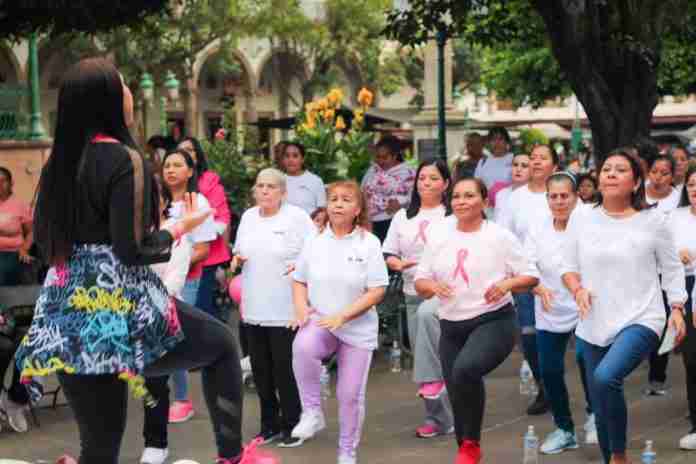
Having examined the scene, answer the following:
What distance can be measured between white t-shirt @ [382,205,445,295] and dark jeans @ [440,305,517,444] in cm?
160

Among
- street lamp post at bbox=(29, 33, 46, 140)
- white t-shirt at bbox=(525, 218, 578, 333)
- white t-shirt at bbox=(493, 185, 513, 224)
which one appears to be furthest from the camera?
street lamp post at bbox=(29, 33, 46, 140)

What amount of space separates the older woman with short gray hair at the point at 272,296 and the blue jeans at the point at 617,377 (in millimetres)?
2210

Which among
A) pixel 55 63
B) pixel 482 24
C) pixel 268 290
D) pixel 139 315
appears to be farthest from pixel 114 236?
pixel 55 63

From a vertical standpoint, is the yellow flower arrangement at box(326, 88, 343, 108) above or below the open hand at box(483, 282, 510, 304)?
above

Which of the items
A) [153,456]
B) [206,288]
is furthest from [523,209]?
[153,456]

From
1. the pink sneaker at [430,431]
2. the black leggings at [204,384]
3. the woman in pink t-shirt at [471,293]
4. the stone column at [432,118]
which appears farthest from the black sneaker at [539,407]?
the stone column at [432,118]

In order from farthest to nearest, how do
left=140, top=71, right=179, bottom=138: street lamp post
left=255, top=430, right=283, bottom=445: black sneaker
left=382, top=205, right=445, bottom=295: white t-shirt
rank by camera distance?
left=140, top=71, right=179, bottom=138: street lamp post, left=382, top=205, right=445, bottom=295: white t-shirt, left=255, top=430, right=283, bottom=445: black sneaker

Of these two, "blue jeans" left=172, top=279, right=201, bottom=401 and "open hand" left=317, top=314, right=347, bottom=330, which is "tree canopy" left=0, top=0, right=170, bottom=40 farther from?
"open hand" left=317, top=314, right=347, bottom=330

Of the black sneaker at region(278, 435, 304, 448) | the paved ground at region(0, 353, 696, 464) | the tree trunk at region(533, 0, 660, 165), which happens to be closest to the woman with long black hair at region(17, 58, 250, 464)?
the paved ground at region(0, 353, 696, 464)

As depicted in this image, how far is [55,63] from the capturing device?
4881 centimetres

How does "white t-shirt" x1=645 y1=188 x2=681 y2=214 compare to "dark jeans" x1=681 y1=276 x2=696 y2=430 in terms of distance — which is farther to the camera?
"white t-shirt" x1=645 y1=188 x2=681 y2=214

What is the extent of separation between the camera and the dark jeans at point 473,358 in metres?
7.20

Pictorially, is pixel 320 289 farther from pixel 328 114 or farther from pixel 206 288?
pixel 328 114

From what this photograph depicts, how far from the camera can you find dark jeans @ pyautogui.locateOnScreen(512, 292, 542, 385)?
9172 mm
